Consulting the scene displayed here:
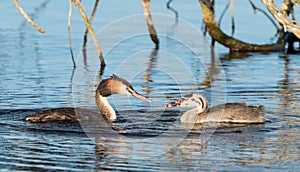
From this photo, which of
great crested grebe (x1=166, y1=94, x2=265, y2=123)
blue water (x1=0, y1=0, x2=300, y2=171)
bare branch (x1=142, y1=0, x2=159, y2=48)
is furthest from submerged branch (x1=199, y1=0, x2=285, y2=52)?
great crested grebe (x1=166, y1=94, x2=265, y2=123)

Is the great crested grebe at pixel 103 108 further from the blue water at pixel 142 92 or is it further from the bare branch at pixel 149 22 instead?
the bare branch at pixel 149 22

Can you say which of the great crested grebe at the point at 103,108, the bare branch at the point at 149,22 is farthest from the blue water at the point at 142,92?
the bare branch at the point at 149,22

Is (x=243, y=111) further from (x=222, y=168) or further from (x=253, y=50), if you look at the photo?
(x=253, y=50)

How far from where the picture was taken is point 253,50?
2259cm

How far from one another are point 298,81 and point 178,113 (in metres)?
4.19

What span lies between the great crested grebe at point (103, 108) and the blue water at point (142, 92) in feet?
0.66

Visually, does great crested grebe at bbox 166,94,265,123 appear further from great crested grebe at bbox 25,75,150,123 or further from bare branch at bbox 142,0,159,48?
bare branch at bbox 142,0,159,48

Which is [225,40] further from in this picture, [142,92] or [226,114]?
[226,114]

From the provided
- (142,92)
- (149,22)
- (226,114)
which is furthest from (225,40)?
(226,114)

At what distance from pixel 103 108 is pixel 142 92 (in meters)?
2.28

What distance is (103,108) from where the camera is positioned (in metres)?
13.9

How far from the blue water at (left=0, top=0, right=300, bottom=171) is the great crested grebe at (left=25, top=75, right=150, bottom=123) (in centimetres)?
20

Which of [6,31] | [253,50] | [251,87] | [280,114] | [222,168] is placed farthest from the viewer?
[6,31]

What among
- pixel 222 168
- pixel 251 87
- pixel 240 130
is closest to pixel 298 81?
pixel 251 87
